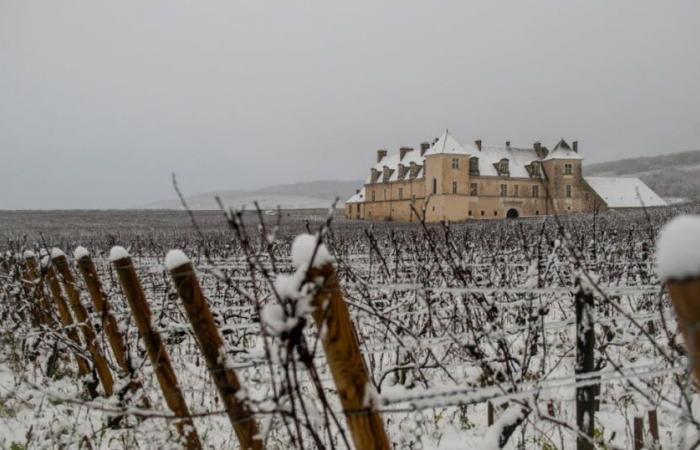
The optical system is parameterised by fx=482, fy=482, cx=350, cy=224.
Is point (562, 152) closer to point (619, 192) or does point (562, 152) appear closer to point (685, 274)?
point (619, 192)

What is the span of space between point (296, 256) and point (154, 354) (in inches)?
66.8

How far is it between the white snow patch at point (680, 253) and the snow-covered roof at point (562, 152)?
60.6 metres

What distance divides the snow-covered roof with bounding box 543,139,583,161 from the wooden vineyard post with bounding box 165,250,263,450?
59.9m

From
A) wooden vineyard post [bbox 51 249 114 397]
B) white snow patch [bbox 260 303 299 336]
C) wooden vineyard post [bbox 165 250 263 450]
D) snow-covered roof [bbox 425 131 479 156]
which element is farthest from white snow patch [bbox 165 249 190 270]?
snow-covered roof [bbox 425 131 479 156]

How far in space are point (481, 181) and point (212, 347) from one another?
2169 inches

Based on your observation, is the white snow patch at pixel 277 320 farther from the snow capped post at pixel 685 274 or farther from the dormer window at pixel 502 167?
the dormer window at pixel 502 167

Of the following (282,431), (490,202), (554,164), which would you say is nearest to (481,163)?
(490,202)

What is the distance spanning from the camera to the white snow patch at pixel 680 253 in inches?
36.8

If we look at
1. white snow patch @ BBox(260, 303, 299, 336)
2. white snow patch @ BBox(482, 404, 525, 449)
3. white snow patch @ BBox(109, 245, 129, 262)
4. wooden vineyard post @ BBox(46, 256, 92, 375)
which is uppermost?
white snow patch @ BBox(109, 245, 129, 262)

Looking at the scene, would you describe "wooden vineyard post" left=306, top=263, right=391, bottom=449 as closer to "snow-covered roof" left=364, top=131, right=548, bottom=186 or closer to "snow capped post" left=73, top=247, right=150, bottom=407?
"snow capped post" left=73, top=247, right=150, bottom=407

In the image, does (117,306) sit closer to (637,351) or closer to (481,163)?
(637,351)

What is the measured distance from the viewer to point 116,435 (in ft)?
12.6

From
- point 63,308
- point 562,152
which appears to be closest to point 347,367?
point 63,308

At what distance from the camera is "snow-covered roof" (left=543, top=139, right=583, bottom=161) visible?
56688 mm
